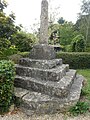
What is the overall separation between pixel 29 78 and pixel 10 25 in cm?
350

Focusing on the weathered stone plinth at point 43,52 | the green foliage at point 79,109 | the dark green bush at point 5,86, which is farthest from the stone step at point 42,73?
the dark green bush at point 5,86

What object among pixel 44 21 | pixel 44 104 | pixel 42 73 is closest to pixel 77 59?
pixel 44 21

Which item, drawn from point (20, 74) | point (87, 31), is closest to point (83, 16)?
point (87, 31)

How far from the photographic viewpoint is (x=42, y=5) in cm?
679

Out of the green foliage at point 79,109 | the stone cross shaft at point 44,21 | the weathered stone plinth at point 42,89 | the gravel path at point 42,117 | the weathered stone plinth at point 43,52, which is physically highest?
the stone cross shaft at point 44,21

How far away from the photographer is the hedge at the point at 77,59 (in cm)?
1360

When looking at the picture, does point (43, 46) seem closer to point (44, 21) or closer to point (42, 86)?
point (44, 21)

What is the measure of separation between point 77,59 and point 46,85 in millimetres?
8527

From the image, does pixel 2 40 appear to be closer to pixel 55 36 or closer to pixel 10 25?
pixel 10 25

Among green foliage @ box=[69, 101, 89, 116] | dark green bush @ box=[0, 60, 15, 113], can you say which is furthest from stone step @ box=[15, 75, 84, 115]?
dark green bush @ box=[0, 60, 15, 113]

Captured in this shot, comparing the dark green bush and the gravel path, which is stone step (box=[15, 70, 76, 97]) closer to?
the gravel path

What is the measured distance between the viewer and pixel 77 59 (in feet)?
44.6

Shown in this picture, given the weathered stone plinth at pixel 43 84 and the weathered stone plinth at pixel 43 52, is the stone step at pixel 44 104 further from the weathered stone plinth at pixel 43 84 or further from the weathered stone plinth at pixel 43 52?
the weathered stone plinth at pixel 43 52

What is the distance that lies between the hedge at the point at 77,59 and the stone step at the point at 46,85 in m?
7.88
